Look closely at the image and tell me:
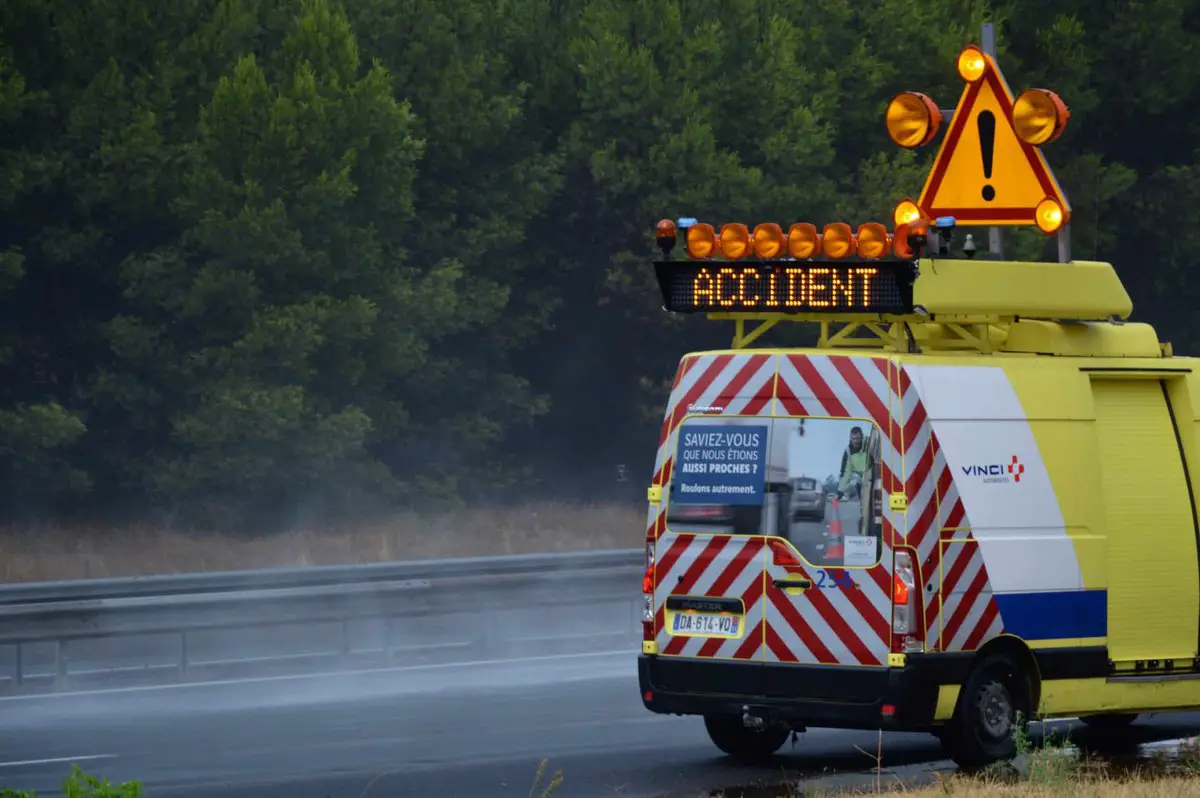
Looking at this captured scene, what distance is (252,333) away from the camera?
32594 millimetres

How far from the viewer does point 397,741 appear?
42.2 ft

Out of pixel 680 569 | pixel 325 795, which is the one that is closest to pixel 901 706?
pixel 680 569

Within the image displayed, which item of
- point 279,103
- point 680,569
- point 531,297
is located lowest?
point 680,569

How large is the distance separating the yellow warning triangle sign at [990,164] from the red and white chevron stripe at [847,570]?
243 cm

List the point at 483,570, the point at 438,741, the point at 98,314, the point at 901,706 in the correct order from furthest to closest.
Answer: the point at 98,314
the point at 483,570
the point at 438,741
the point at 901,706

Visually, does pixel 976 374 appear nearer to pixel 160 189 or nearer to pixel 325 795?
pixel 325 795

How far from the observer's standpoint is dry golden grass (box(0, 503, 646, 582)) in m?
28.8

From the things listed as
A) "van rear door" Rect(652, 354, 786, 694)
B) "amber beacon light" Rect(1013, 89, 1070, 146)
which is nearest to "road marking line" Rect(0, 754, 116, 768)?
"van rear door" Rect(652, 354, 786, 694)

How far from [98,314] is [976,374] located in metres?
25.4

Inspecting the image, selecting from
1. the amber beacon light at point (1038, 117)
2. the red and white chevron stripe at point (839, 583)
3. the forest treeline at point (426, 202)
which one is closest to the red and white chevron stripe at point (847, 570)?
the red and white chevron stripe at point (839, 583)

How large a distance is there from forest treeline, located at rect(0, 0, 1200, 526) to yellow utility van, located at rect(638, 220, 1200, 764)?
2175 centimetres

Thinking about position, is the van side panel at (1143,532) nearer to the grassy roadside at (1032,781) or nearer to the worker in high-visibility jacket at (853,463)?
the grassy roadside at (1032,781)

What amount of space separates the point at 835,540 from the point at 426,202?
27979 millimetres

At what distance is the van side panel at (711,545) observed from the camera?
1084 cm
